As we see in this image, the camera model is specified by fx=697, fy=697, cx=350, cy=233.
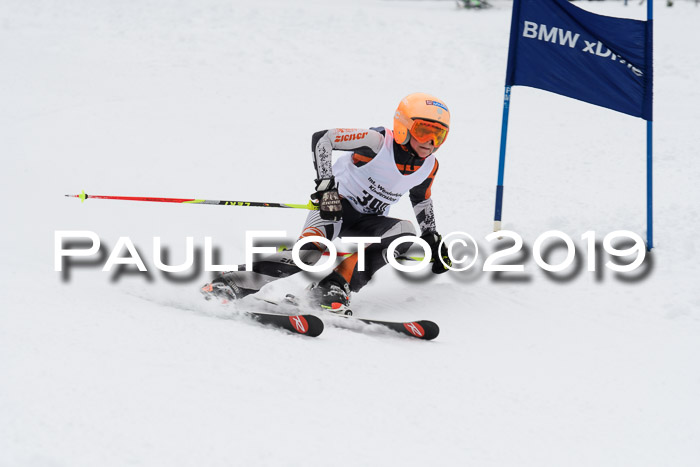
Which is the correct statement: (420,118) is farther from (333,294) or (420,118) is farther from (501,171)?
(501,171)

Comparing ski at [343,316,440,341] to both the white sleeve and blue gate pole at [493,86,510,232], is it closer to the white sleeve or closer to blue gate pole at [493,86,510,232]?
the white sleeve

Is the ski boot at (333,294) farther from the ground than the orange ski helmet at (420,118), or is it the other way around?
the orange ski helmet at (420,118)

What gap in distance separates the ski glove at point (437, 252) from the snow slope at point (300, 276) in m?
0.27

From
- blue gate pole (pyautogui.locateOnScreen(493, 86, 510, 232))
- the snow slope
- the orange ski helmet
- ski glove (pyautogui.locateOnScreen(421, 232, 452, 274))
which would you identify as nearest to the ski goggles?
the orange ski helmet

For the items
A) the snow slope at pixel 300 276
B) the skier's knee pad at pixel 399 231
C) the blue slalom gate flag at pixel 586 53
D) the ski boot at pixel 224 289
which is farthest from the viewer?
the blue slalom gate flag at pixel 586 53

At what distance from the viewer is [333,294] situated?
4.83 m

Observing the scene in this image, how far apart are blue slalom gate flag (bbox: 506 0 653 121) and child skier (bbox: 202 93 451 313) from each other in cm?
161

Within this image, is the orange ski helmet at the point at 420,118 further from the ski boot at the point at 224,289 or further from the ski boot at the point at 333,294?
the ski boot at the point at 224,289

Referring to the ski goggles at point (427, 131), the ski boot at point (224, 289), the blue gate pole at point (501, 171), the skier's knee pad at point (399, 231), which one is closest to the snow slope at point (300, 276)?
the ski boot at point (224, 289)

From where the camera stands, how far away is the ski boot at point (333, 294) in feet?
15.6

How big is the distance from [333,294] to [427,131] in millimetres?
1295

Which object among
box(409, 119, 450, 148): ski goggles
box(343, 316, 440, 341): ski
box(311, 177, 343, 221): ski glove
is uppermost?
box(409, 119, 450, 148): ski goggles

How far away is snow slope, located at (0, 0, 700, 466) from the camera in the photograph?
2623mm

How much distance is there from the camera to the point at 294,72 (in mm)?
11781
